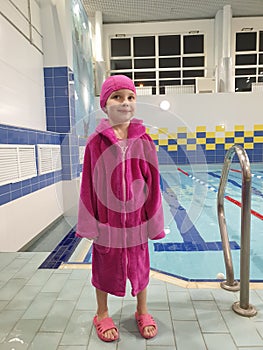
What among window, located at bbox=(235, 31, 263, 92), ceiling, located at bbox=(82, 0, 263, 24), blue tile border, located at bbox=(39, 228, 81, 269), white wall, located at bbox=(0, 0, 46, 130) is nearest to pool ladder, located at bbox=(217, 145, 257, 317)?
blue tile border, located at bbox=(39, 228, 81, 269)

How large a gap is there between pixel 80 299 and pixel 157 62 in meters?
8.80

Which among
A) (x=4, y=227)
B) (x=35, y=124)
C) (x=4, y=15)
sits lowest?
(x=4, y=227)

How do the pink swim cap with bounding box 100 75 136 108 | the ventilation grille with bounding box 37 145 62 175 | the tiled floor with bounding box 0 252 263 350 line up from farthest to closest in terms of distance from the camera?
the ventilation grille with bounding box 37 145 62 175 → the tiled floor with bounding box 0 252 263 350 → the pink swim cap with bounding box 100 75 136 108

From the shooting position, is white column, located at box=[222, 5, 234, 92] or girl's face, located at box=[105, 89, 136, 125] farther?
white column, located at box=[222, 5, 234, 92]

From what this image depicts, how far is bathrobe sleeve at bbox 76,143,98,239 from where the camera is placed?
101cm

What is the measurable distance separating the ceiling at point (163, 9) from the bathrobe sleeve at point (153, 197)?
759cm

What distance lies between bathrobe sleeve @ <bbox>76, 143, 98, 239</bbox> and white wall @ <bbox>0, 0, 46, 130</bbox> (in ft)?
5.90

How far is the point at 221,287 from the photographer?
1.48m

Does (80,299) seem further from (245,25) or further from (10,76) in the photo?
(245,25)

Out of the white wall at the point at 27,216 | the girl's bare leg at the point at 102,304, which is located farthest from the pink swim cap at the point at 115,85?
the white wall at the point at 27,216

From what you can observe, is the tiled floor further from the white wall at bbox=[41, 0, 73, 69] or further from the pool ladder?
the white wall at bbox=[41, 0, 73, 69]

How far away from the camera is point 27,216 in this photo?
2428 mm

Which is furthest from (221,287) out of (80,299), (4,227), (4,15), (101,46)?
(101,46)

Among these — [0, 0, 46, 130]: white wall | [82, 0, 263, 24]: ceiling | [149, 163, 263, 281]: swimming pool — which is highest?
[82, 0, 263, 24]: ceiling
